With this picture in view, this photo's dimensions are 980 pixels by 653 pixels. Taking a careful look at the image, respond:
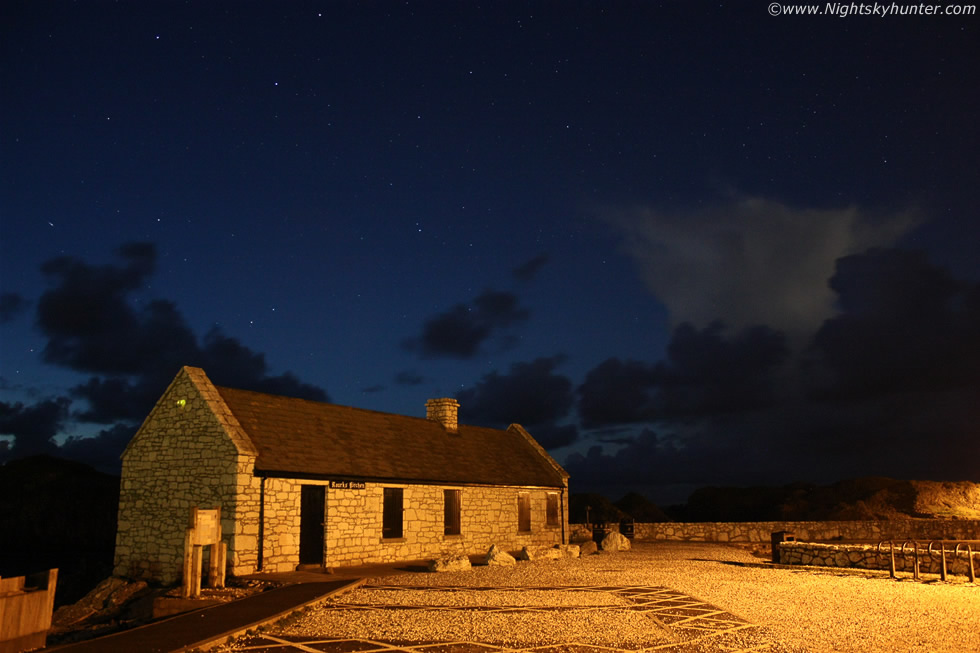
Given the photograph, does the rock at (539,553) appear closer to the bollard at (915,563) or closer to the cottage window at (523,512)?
the cottage window at (523,512)

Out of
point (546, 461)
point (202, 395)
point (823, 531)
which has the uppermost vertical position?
point (202, 395)

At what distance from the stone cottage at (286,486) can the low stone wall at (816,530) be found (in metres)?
12.9

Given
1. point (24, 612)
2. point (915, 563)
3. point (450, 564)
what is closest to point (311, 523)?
point (450, 564)

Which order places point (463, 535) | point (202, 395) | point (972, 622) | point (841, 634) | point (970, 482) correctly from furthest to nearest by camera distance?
point (970, 482)
point (463, 535)
point (202, 395)
point (972, 622)
point (841, 634)

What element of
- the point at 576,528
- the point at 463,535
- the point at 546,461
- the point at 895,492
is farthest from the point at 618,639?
the point at 895,492

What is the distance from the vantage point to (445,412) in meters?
32.2

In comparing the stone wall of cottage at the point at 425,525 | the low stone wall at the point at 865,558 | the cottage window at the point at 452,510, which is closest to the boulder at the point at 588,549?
the stone wall of cottage at the point at 425,525

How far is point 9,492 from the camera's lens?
51969 mm

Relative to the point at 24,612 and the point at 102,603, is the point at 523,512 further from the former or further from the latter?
the point at 24,612

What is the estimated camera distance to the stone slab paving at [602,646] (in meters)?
9.79

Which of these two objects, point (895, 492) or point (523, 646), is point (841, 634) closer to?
point (523, 646)

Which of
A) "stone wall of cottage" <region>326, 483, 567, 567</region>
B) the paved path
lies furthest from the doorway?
the paved path

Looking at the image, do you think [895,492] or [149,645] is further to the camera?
[895,492]

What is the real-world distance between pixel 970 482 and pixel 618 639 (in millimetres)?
49646
